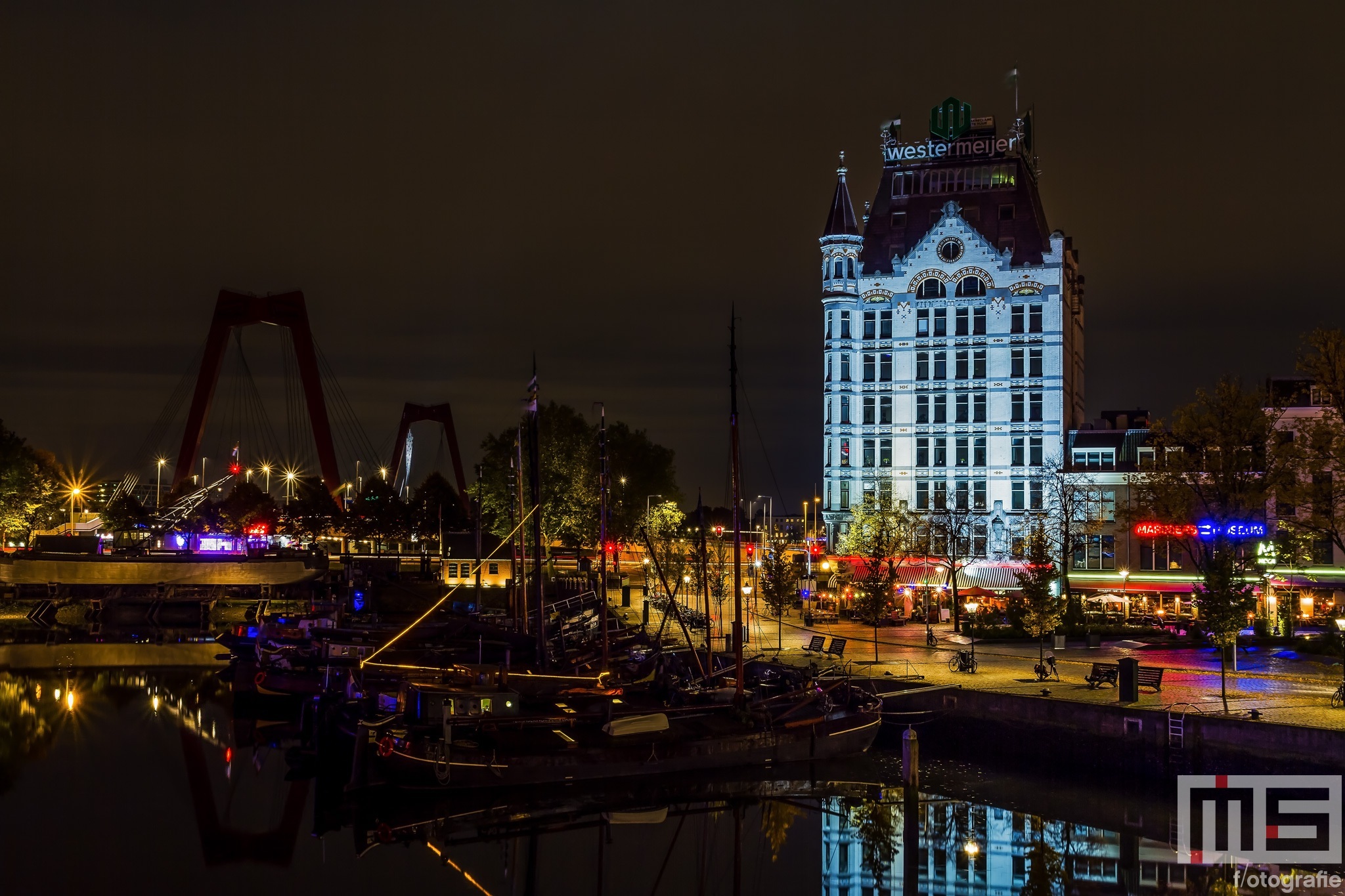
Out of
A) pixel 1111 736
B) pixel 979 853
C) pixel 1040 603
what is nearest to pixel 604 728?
pixel 979 853

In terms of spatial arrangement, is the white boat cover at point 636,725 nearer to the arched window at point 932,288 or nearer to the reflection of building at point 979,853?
the reflection of building at point 979,853

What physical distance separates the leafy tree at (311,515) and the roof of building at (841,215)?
206 ft

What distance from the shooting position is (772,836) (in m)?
34.6

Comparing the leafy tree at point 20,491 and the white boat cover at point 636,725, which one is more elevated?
the leafy tree at point 20,491

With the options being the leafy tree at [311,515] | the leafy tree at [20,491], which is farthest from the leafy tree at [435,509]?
the leafy tree at [20,491]

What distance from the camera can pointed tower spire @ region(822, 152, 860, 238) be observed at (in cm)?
9775

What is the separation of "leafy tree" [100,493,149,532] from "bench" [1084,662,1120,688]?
10725 centimetres

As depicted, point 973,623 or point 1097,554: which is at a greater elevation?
point 1097,554

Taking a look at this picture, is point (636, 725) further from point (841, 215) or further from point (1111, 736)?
point (841, 215)

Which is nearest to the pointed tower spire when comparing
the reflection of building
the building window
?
the building window

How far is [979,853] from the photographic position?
31.7 meters

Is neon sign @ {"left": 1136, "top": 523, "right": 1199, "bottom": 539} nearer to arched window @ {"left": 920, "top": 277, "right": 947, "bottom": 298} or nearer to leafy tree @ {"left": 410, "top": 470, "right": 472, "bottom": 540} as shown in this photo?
arched window @ {"left": 920, "top": 277, "right": 947, "bottom": 298}

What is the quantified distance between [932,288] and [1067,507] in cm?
2388

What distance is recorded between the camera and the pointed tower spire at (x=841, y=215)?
97750 mm
